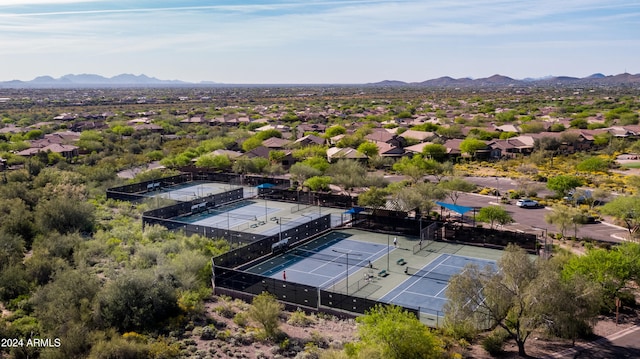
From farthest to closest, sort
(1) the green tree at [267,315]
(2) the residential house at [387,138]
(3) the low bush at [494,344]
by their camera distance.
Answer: (2) the residential house at [387,138]
(1) the green tree at [267,315]
(3) the low bush at [494,344]

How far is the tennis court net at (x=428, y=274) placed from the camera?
27969 millimetres

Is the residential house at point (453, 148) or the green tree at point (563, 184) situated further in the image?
the residential house at point (453, 148)

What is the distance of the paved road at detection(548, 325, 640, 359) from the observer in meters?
18.9

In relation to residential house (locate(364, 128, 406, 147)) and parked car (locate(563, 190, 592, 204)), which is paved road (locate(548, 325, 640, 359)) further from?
residential house (locate(364, 128, 406, 147))

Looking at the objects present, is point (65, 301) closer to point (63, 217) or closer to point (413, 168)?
point (63, 217)

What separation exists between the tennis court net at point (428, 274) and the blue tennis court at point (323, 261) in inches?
102

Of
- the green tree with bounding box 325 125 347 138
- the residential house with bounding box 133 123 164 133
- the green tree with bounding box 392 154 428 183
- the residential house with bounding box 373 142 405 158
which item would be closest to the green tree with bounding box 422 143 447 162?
the residential house with bounding box 373 142 405 158

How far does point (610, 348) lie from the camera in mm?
19453

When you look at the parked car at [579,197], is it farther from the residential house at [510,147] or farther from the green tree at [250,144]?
the green tree at [250,144]

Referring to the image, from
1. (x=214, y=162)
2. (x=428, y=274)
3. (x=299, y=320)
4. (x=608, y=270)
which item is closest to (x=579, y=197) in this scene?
(x=428, y=274)

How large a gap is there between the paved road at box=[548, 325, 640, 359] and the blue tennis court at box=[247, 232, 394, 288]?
11999 millimetres

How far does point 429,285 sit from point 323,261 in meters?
7.05

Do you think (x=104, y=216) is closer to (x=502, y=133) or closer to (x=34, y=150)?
(x=34, y=150)

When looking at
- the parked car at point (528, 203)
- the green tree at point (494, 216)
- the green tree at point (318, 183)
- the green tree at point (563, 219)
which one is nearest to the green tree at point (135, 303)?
the green tree at point (494, 216)
